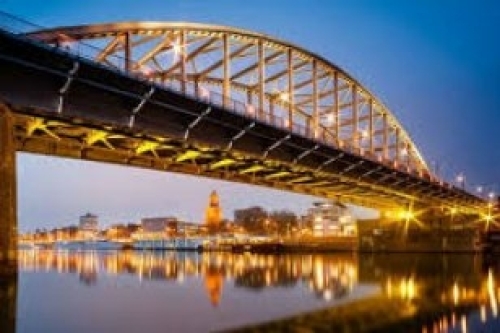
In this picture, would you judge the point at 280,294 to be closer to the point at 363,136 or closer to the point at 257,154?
the point at 257,154

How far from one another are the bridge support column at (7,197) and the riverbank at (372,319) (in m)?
14.4

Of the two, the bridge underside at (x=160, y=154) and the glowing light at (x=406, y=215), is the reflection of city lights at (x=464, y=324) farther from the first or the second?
the glowing light at (x=406, y=215)

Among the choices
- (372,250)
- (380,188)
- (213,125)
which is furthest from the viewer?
(372,250)

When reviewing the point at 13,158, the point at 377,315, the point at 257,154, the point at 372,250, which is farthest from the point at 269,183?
the point at 372,250

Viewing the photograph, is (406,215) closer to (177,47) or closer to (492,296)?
(177,47)

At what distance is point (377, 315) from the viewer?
85.9 feet

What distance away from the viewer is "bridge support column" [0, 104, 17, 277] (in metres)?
32.6

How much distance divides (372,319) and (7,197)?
724 inches

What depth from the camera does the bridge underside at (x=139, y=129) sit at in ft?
113

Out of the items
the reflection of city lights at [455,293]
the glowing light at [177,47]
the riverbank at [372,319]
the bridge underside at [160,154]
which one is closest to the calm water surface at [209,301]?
the reflection of city lights at [455,293]

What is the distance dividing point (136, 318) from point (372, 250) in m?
105

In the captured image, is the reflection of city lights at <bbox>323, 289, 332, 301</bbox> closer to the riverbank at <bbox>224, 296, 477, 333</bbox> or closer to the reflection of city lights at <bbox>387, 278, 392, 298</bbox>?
the riverbank at <bbox>224, 296, 477, 333</bbox>

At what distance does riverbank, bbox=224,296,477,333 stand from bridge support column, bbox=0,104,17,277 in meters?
14.4

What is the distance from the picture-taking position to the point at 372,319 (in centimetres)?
2492
